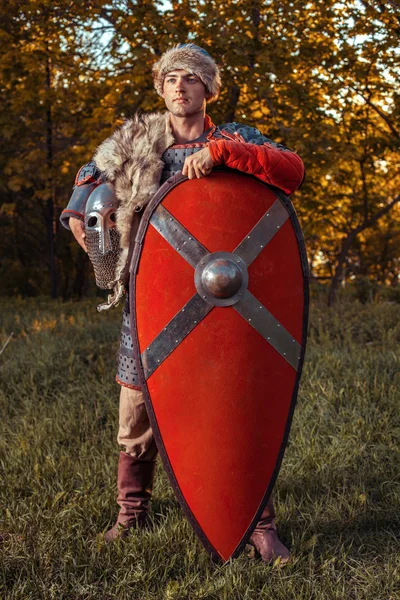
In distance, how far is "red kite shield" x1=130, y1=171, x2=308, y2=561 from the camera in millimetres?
1989

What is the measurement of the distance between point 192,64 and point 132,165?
1.33 feet

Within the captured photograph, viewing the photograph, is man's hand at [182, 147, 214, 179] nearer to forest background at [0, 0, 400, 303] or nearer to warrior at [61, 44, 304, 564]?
warrior at [61, 44, 304, 564]

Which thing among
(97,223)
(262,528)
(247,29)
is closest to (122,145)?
(97,223)

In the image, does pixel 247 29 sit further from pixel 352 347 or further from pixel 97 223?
pixel 97 223

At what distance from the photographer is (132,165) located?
6.99 ft

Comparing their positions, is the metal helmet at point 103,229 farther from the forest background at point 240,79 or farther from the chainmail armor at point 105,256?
the forest background at point 240,79

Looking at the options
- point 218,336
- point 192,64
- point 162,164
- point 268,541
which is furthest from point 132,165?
point 268,541

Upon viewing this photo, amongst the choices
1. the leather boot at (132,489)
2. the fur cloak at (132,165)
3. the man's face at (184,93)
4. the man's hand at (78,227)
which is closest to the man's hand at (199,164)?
the fur cloak at (132,165)

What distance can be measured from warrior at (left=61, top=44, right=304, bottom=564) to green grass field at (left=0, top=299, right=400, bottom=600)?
0.16m

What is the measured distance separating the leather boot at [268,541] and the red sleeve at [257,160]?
1093 millimetres

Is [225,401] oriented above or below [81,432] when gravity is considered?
above

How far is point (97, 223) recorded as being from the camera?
213cm

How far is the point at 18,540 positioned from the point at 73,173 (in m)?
5.88

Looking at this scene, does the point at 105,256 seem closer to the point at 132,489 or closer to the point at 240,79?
the point at 132,489
